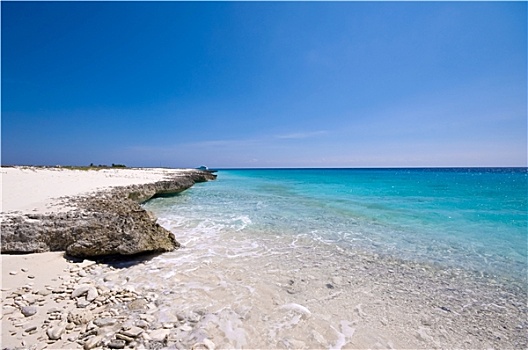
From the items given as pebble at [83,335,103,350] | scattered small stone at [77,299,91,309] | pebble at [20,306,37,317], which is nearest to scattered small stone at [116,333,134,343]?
pebble at [83,335,103,350]

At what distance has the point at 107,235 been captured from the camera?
5.98 m

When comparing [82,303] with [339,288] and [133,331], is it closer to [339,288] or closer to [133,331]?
[133,331]

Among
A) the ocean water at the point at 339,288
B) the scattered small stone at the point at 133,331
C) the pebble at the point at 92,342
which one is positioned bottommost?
the ocean water at the point at 339,288

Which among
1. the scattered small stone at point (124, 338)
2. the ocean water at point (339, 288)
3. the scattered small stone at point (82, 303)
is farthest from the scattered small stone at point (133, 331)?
the scattered small stone at point (82, 303)

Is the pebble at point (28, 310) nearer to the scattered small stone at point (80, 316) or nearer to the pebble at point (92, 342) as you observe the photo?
the scattered small stone at point (80, 316)

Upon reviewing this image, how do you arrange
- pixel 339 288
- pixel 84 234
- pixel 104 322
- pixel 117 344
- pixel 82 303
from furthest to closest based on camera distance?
pixel 84 234, pixel 339 288, pixel 82 303, pixel 104 322, pixel 117 344

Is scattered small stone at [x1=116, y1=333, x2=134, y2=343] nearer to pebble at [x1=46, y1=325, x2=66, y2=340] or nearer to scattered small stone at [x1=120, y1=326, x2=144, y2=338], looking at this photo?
scattered small stone at [x1=120, y1=326, x2=144, y2=338]

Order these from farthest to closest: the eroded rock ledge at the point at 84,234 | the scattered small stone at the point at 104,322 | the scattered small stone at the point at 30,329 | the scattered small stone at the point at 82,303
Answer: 1. the eroded rock ledge at the point at 84,234
2. the scattered small stone at the point at 82,303
3. the scattered small stone at the point at 104,322
4. the scattered small stone at the point at 30,329

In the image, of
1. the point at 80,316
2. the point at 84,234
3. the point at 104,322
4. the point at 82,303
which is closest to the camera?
the point at 104,322

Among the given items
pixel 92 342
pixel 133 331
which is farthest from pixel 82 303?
pixel 133 331

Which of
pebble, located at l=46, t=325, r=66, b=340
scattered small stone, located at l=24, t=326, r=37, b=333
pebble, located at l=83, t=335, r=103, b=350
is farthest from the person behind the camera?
Result: scattered small stone, located at l=24, t=326, r=37, b=333

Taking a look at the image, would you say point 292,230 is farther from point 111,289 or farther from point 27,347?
point 27,347

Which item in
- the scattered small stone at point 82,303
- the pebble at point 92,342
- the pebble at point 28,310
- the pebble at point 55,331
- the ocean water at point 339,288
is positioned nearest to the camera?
the pebble at point 92,342

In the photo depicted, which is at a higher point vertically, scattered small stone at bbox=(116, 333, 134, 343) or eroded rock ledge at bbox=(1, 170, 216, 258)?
eroded rock ledge at bbox=(1, 170, 216, 258)
